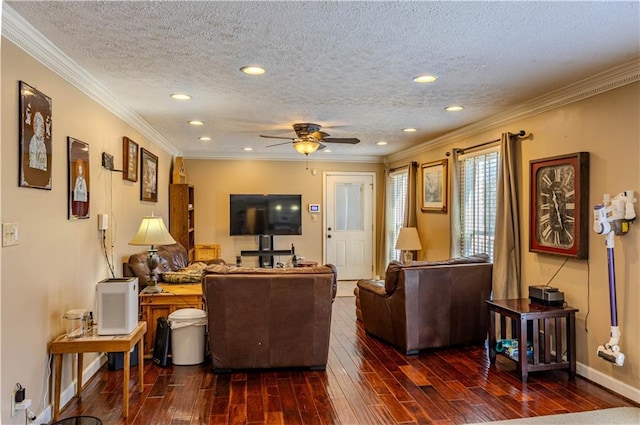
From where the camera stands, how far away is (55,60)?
9.59ft

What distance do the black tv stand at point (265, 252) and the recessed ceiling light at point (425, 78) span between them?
4.99 meters

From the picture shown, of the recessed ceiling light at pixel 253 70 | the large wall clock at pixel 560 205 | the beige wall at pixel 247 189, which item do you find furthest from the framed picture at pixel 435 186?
the recessed ceiling light at pixel 253 70

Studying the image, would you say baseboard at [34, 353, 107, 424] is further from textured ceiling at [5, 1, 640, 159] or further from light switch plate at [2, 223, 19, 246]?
textured ceiling at [5, 1, 640, 159]

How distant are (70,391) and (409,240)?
15.3 ft

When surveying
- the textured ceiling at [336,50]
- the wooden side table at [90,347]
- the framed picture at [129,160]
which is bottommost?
the wooden side table at [90,347]

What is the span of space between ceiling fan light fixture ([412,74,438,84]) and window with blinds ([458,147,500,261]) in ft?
5.64

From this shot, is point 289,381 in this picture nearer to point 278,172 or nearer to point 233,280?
point 233,280

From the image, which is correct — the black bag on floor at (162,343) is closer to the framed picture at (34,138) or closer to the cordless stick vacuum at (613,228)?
the framed picture at (34,138)

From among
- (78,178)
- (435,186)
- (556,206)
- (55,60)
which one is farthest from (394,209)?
(55,60)

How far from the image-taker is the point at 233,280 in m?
3.70

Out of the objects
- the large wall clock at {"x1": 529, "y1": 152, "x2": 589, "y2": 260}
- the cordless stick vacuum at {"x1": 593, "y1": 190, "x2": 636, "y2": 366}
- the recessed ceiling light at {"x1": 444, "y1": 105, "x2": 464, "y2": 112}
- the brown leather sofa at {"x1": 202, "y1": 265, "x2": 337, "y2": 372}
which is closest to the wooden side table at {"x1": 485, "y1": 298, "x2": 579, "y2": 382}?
the cordless stick vacuum at {"x1": 593, "y1": 190, "x2": 636, "y2": 366}

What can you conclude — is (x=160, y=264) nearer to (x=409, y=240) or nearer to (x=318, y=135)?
(x=318, y=135)

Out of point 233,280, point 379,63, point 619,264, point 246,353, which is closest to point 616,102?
point 619,264

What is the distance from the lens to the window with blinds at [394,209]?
26.0 ft
